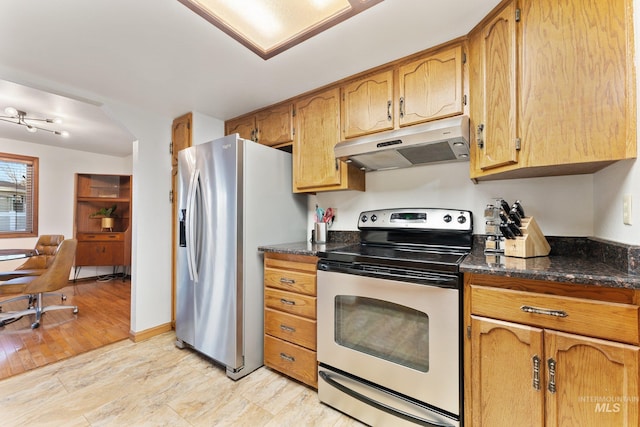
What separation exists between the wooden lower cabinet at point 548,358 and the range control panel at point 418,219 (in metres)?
0.60

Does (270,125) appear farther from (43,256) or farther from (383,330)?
(43,256)

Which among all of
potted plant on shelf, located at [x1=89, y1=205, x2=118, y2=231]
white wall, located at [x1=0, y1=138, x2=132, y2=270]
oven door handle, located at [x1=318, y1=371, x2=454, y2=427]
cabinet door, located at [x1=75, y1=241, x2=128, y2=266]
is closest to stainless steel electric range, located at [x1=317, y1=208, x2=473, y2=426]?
oven door handle, located at [x1=318, y1=371, x2=454, y2=427]

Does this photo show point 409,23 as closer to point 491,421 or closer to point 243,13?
point 243,13

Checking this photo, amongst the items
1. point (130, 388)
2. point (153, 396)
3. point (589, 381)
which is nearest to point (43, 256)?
point (130, 388)

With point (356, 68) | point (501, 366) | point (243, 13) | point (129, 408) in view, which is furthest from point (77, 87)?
point (501, 366)

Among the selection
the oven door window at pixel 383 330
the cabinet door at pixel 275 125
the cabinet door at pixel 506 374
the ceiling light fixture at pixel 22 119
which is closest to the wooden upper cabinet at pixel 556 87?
the cabinet door at pixel 506 374

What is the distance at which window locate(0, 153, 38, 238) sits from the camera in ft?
13.3

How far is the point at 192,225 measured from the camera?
2.13 meters

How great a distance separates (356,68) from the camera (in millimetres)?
1871

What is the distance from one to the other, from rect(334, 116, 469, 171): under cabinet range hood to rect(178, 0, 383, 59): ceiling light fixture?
2.20 ft

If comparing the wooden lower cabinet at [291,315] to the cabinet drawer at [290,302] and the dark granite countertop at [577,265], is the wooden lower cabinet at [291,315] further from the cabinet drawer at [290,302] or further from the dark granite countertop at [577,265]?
the dark granite countertop at [577,265]

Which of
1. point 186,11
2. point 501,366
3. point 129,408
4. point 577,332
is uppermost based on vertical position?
point 186,11

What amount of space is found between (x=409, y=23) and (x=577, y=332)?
162cm

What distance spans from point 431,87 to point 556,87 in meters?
0.64
